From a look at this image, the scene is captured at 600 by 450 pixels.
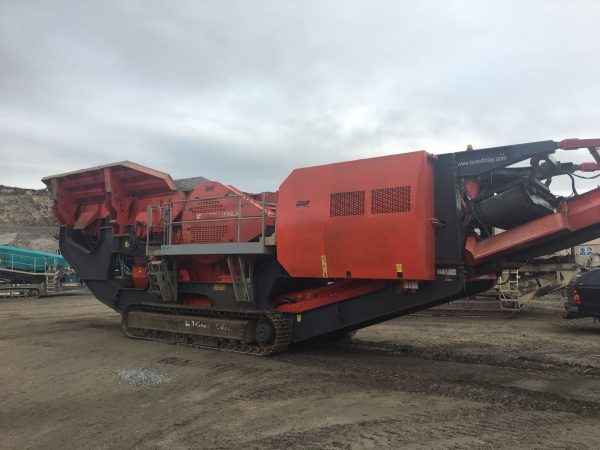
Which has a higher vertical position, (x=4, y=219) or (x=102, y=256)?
(x=4, y=219)

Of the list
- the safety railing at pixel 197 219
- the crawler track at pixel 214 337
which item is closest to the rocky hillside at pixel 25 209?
the crawler track at pixel 214 337

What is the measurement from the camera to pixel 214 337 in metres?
8.38

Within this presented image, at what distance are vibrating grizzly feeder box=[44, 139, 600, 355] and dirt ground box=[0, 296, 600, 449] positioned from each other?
0.76 metres

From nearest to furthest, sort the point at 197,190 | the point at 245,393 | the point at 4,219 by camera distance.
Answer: the point at 245,393, the point at 197,190, the point at 4,219

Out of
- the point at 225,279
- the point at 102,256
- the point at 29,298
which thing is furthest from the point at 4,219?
the point at 225,279

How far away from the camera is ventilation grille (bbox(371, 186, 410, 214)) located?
248 inches

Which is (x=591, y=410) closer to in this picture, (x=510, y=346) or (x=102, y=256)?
(x=510, y=346)

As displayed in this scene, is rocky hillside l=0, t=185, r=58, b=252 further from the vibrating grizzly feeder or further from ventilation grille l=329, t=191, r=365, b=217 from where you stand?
ventilation grille l=329, t=191, r=365, b=217

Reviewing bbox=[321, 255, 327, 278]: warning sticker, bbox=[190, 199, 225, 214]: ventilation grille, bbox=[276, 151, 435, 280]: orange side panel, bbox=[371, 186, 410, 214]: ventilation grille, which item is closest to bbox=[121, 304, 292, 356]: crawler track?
bbox=[276, 151, 435, 280]: orange side panel

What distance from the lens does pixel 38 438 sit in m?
4.54

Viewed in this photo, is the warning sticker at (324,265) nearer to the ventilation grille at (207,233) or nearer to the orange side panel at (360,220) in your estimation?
the orange side panel at (360,220)

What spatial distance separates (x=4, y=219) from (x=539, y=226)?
5049cm

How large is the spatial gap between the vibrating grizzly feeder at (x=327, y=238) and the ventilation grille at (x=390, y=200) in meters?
0.02

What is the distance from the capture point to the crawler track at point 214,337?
7.63m
